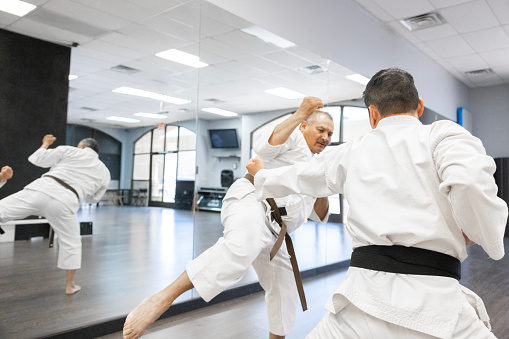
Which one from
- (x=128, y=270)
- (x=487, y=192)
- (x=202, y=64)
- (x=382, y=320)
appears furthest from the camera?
(x=128, y=270)


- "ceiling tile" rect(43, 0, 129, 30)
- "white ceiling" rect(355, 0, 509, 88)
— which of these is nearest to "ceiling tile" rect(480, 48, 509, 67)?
"white ceiling" rect(355, 0, 509, 88)

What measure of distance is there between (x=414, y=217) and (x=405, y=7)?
4.52 meters

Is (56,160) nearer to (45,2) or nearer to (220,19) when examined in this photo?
(45,2)

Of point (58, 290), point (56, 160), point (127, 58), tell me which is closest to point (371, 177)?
point (56, 160)

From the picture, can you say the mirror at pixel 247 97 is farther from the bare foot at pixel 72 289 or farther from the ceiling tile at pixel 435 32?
the ceiling tile at pixel 435 32

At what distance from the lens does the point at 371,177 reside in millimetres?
1000

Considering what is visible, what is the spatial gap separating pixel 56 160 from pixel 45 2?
4.16 feet

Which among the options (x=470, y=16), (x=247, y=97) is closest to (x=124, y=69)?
(x=247, y=97)

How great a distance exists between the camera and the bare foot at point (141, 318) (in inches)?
52.4

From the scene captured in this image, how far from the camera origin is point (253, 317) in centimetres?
273

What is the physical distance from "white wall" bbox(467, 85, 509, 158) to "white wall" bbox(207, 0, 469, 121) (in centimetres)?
262

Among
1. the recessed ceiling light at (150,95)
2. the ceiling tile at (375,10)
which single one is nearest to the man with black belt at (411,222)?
the recessed ceiling light at (150,95)

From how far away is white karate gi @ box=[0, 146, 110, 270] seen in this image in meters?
2.77

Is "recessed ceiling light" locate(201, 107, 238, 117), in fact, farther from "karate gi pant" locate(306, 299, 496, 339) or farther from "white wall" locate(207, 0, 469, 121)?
"karate gi pant" locate(306, 299, 496, 339)
